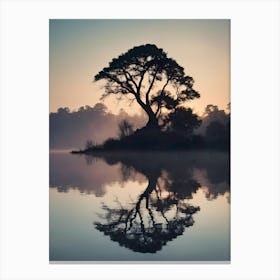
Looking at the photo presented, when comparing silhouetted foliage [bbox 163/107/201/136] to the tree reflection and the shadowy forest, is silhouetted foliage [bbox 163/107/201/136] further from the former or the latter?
the tree reflection

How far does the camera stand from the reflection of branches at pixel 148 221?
4.72 meters

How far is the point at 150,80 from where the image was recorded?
4895mm

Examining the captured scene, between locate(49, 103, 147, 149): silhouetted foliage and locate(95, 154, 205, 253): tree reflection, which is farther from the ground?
locate(49, 103, 147, 149): silhouetted foliage

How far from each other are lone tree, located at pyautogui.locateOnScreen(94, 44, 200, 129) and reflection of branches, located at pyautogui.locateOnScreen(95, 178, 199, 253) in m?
0.71

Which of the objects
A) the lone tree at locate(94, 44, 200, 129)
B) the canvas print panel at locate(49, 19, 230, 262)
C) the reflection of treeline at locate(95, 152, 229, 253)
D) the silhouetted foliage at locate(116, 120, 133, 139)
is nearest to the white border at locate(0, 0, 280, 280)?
the canvas print panel at locate(49, 19, 230, 262)

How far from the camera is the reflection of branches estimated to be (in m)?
4.72

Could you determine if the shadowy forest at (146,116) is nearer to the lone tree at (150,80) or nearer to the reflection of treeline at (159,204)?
the lone tree at (150,80)
